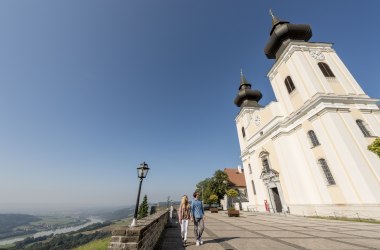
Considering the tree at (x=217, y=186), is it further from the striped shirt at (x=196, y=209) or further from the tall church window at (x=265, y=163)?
the striped shirt at (x=196, y=209)

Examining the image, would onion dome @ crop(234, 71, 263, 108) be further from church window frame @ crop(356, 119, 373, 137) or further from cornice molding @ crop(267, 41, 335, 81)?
church window frame @ crop(356, 119, 373, 137)

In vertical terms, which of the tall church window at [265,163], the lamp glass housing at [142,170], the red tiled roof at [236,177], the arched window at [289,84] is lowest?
the lamp glass housing at [142,170]

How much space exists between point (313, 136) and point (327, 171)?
3.37 metres

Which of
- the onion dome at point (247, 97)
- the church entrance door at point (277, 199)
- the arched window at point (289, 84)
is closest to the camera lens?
the arched window at point (289, 84)

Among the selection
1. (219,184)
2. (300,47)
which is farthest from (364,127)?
(219,184)

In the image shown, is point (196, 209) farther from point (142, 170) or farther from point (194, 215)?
point (142, 170)

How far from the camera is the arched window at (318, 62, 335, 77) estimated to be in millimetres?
19350

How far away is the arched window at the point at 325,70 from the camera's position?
63.5 feet

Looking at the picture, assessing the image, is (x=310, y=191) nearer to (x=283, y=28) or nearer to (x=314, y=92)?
(x=314, y=92)

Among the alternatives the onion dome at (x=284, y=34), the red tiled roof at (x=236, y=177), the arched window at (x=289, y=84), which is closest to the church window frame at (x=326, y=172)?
the arched window at (x=289, y=84)

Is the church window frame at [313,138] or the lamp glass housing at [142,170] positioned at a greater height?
the church window frame at [313,138]

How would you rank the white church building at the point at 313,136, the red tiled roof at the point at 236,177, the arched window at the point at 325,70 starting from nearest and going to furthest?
the white church building at the point at 313,136 → the arched window at the point at 325,70 → the red tiled roof at the point at 236,177

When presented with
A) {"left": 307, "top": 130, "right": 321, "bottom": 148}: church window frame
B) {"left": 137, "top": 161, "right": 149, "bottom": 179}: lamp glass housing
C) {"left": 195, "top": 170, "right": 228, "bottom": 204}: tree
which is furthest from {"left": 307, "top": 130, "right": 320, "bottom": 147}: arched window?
{"left": 195, "top": 170, "right": 228, "bottom": 204}: tree

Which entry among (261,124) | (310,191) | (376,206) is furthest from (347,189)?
(261,124)
